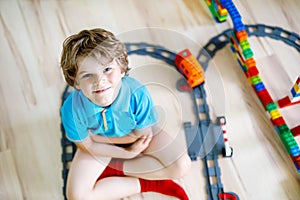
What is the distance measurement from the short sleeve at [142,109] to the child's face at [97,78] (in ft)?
A: 0.25

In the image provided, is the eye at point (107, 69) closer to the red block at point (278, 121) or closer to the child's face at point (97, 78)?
the child's face at point (97, 78)

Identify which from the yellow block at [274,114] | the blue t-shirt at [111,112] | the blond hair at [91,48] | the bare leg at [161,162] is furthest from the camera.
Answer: the yellow block at [274,114]

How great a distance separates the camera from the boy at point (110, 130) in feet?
2.08

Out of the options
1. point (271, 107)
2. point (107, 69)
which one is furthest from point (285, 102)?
point (107, 69)

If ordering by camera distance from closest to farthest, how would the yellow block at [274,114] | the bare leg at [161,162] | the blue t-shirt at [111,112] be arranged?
the blue t-shirt at [111,112], the bare leg at [161,162], the yellow block at [274,114]

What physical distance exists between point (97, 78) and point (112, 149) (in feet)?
0.82

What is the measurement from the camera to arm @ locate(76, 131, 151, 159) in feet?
2.69

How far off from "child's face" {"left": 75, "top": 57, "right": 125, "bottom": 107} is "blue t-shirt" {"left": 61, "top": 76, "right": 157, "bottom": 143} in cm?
5

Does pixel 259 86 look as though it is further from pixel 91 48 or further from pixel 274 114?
pixel 91 48

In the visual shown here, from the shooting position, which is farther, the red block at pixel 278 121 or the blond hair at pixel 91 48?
the red block at pixel 278 121

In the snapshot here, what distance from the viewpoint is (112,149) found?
32.8 inches

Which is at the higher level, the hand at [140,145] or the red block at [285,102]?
the hand at [140,145]

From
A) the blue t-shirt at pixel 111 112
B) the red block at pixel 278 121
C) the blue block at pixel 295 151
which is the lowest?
the blue block at pixel 295 151

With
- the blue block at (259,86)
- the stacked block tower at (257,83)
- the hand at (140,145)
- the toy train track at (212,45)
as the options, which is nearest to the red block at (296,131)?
the stacked block tower at (257,83)
